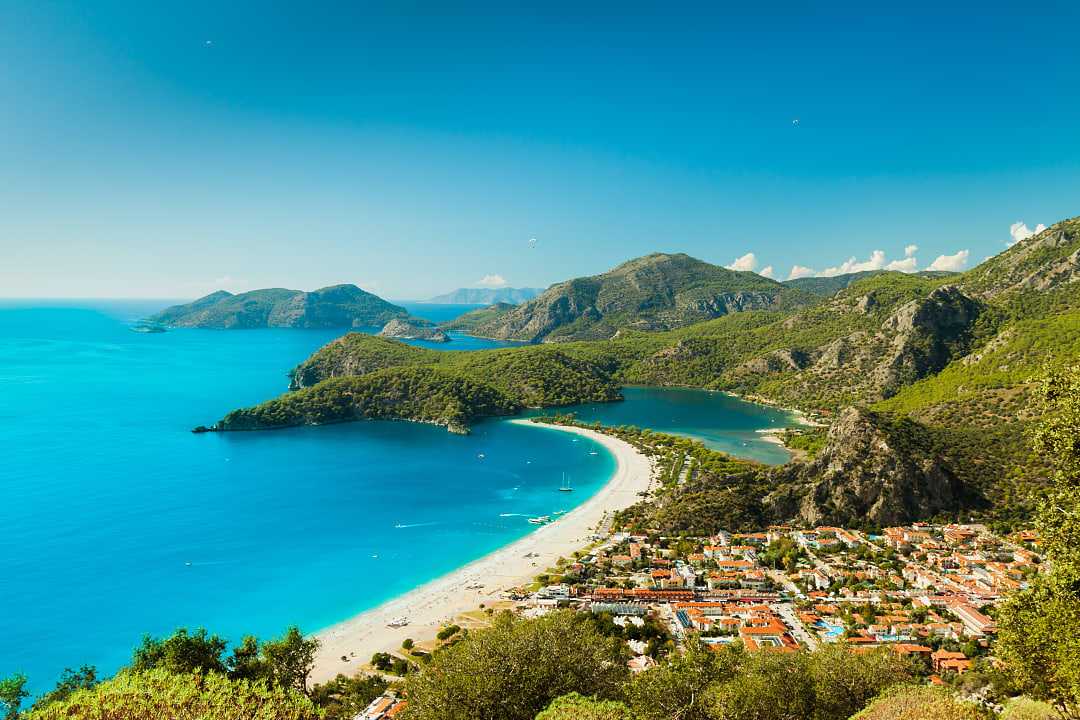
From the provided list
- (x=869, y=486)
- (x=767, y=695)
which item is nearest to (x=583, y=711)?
(x=767, y=695)

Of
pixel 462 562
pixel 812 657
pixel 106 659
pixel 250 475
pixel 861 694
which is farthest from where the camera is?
pixel 250 475

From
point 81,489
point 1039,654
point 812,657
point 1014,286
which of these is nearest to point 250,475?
point 81,489

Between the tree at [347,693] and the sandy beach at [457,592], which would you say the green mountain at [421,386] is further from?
the tree at [347,693]

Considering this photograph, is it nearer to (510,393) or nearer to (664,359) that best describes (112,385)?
(510,393)

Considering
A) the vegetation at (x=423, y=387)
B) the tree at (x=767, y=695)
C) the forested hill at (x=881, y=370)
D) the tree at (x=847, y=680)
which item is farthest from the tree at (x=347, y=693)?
the vegetation at (x=423, y=387)

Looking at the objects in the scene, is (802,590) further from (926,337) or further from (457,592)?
(926,337)

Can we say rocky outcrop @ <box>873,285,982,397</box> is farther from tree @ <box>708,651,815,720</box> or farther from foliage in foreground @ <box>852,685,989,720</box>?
foliage in foreground @ <box>852,685,989,720</box>
